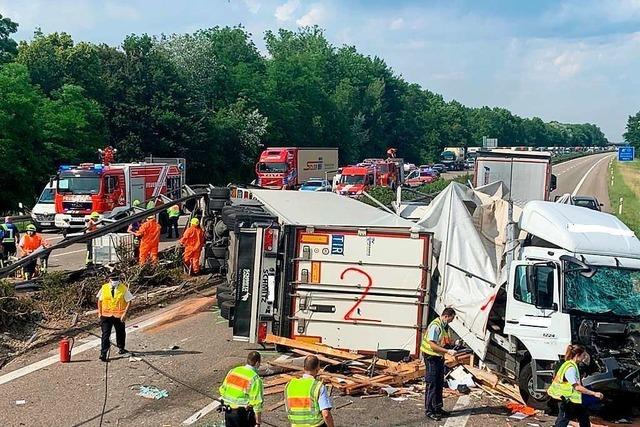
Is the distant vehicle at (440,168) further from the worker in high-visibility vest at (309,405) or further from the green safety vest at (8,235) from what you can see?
the worker in high-visibility vest at (309,405)

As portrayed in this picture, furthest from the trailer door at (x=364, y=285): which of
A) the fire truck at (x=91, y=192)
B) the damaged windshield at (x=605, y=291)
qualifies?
the fire truck at (x=91, y=192)

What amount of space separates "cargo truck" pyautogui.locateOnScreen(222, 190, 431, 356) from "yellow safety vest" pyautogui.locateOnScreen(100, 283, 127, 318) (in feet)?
6.04

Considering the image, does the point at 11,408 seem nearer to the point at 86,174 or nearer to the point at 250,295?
the point at 250,295

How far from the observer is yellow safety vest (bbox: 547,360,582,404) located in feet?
26.8

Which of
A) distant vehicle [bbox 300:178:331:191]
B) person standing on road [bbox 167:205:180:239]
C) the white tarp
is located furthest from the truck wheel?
distant vehicle [bbox 300:178:331:191]

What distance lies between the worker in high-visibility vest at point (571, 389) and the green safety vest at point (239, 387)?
11.8ft

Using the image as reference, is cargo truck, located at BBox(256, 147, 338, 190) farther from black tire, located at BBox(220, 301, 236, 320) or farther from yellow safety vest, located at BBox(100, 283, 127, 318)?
yellow safety vest, located at BBox(100, 283, 127, 318)

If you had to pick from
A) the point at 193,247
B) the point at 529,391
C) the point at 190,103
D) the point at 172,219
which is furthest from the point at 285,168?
the point at 529,391

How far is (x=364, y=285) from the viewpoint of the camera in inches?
469

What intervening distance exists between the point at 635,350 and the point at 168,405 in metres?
6.22

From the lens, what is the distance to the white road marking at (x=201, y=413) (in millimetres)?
9203

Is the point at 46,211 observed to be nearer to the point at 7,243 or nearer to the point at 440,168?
the point at 7,243

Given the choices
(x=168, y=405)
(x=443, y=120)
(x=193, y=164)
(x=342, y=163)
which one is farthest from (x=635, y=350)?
(x=443, y=120)

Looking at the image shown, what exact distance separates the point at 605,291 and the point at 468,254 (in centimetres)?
323
